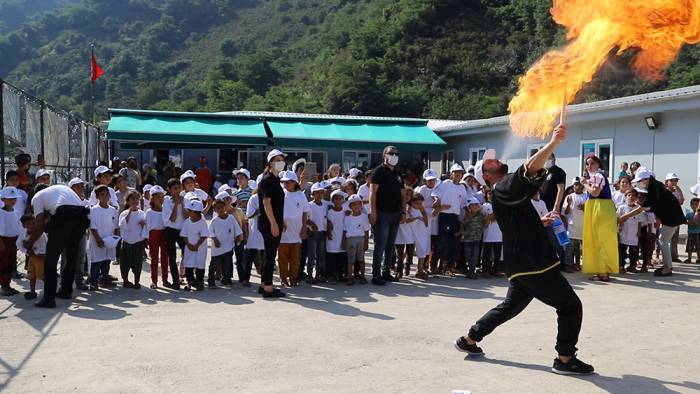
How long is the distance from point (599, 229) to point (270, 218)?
5301 mm

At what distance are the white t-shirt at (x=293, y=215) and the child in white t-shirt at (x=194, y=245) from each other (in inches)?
46.8

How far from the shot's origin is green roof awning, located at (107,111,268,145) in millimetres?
21500

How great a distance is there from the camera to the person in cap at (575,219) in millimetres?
11586

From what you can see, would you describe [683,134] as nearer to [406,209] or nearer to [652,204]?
[652,204]

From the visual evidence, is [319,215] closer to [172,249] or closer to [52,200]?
[172,249]

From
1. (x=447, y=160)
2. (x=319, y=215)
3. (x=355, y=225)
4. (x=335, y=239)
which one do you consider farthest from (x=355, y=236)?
(x=447, y=160)

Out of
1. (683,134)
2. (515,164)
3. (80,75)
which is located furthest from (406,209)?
(80,75)

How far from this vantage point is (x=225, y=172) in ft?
87.9

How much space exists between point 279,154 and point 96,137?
14348 millimetres

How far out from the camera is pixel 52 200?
27.2ft

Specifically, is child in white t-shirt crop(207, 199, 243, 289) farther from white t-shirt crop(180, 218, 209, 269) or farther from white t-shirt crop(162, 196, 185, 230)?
white t-shirt crop(162, 196, 185, 230)

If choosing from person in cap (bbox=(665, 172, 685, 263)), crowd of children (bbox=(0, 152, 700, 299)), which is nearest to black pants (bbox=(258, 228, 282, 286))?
crowd of children (bbox=(0, 152, 700, 299))

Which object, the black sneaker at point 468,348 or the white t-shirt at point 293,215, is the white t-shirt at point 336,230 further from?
the black sneaker at point 468,348

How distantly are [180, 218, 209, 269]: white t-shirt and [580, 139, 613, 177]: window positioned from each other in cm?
1230
